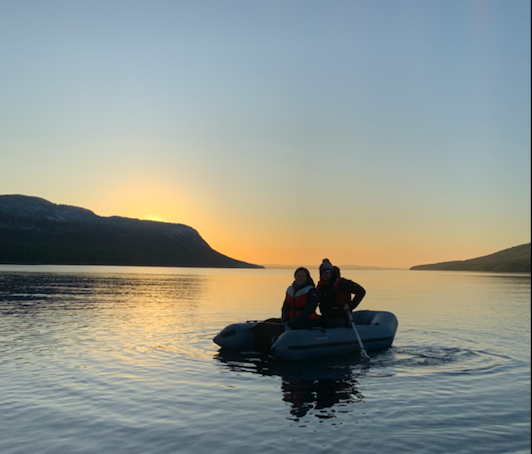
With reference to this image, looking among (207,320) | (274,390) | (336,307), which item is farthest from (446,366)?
(207,320)

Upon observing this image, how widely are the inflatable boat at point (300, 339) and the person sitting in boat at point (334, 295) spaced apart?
1.90 ft

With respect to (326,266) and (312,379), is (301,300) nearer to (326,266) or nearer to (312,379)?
(326,266)

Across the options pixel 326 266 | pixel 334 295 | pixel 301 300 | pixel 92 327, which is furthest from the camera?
pixel 92 327

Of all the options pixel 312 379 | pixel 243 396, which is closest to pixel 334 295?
pixel 312 379

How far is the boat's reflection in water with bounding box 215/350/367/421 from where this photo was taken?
1008 cm

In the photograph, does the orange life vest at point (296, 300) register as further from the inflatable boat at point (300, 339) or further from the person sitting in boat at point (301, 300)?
the inflatable boat at point (300, 339)

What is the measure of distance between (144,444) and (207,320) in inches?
687

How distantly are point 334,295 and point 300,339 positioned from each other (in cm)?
252

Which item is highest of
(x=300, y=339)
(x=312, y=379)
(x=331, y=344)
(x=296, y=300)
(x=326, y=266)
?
(x=326, y=266)

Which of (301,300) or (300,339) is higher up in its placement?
(301,300)

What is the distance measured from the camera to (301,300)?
16.0 metres

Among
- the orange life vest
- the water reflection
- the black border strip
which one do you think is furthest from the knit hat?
the water reflection

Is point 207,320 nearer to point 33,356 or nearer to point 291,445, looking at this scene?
point 33,356

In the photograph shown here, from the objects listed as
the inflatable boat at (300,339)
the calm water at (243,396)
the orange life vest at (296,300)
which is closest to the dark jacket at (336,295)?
the inflatable boat at (300,339)
